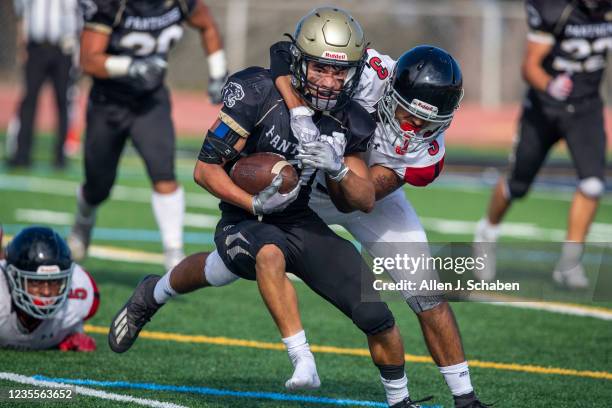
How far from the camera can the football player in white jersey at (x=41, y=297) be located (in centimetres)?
548

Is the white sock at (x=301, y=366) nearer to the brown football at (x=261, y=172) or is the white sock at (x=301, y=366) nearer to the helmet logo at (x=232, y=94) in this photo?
the brown football at (x=261, y=172)

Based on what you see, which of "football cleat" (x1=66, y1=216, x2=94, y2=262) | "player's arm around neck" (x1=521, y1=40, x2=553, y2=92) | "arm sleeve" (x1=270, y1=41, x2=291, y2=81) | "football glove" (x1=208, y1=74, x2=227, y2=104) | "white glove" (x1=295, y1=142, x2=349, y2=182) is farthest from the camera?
"football cleat" (x1=66, y1=216, x2=94, y2=262)

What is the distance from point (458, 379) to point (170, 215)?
3.12 meters

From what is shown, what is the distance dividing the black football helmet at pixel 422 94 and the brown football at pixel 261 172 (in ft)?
1.70

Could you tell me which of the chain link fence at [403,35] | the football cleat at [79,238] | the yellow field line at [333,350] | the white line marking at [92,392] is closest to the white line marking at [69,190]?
the football cleat at [79,238]

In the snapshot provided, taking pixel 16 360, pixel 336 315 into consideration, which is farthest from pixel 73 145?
pixel 16 360

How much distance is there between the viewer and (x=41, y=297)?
548cm

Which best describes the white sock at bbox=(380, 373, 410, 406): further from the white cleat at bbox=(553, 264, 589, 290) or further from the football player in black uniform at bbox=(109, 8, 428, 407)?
the white cleat at bbox=(553, 264, 589, 290)

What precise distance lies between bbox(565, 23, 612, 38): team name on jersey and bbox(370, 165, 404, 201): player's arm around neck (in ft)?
11.1

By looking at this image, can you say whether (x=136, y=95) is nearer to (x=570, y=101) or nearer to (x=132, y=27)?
(x=132, y=27)

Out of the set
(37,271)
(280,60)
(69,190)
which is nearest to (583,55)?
(280,60)

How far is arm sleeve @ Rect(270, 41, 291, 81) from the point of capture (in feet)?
15.6

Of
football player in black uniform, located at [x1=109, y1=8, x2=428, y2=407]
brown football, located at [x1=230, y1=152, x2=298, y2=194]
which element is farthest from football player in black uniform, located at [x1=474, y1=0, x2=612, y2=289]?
brown football, located at [x1=230, y1=152, x2=298, y2=194]

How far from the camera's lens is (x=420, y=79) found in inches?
182
